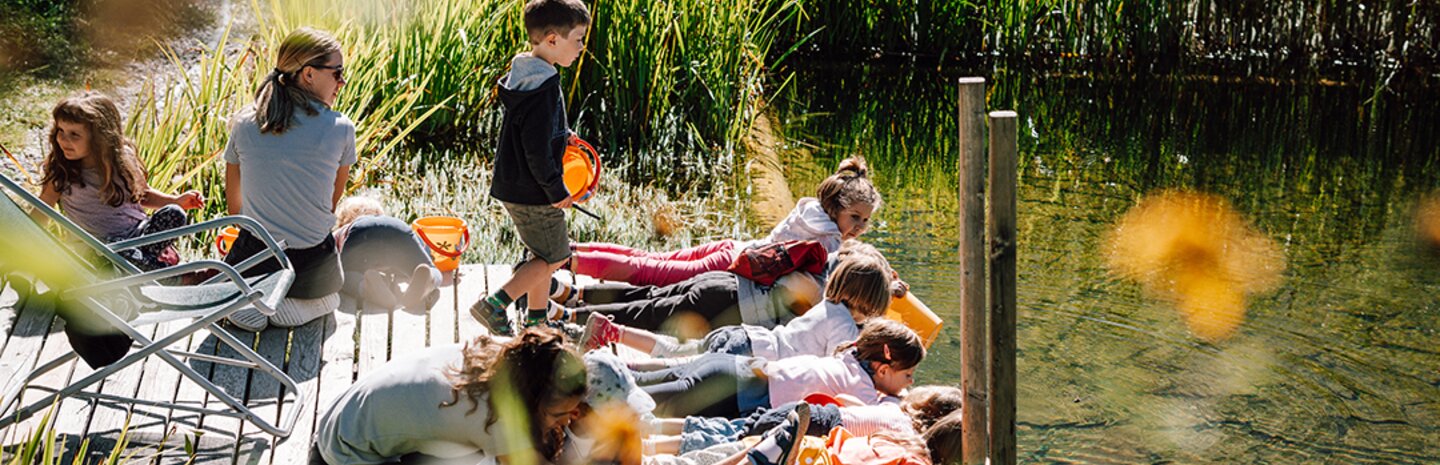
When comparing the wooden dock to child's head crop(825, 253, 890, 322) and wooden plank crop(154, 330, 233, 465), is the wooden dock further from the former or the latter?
child's head crop(825, 253, 890, 322)

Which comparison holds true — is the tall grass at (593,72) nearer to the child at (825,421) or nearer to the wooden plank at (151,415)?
the wooden plank at (151,415)

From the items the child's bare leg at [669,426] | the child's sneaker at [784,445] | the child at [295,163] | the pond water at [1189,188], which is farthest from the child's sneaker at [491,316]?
the pond water at [1189,188]

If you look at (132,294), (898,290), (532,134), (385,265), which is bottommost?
(898,290)

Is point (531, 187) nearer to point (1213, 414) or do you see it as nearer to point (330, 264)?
point (330, 264)

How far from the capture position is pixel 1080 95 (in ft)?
36.9

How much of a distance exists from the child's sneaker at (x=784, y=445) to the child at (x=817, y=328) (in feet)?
2.88

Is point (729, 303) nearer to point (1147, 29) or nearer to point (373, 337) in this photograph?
point (373, 337)

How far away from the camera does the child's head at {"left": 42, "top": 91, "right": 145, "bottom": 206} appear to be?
4270mm

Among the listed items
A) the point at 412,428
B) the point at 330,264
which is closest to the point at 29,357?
the point at 330,264

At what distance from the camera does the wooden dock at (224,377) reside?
353 centimetres

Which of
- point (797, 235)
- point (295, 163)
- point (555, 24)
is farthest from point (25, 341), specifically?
point (797, 235)

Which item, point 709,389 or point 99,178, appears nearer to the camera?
point 709,389

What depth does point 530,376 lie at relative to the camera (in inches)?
111

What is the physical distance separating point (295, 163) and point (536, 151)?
71cm
